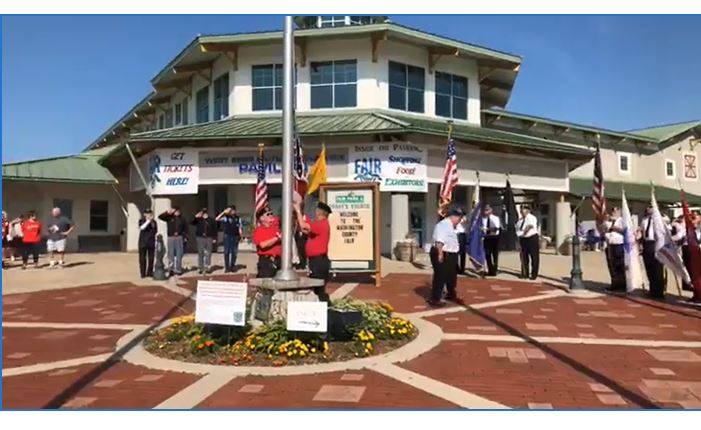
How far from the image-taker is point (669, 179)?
119 ft

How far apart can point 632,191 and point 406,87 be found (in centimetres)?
1723

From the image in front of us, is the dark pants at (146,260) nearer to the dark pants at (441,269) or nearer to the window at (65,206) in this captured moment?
the dark pants at (441,269)

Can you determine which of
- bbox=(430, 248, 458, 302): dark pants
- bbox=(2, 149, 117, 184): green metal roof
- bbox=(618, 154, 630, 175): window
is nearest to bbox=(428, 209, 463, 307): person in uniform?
bbox=(430, 248, 458, 302): dark pants

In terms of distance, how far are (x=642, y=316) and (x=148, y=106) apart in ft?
93.4

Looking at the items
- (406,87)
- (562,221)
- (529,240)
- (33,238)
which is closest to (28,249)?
(33,238)

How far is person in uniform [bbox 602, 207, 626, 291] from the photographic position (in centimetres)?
1180

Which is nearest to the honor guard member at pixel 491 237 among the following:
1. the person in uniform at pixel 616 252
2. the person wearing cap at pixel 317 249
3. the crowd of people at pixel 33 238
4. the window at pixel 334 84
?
the person in uniform at pixel 616 252

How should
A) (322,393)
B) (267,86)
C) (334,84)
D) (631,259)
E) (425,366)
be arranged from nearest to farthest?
(322,393) → (425,366) → (631,259) → (334,84) → (267,86)

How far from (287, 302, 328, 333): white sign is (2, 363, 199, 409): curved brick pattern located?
1127 mm

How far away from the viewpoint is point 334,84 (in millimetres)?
21812

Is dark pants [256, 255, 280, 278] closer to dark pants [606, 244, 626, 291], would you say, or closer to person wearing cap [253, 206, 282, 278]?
person wearing cap [253, 206, 282, 278]

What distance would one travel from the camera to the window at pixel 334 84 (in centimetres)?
2164

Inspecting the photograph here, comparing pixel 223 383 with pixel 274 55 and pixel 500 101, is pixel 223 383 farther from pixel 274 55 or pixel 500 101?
pixel 500 101

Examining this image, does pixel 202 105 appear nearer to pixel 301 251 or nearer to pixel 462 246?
pixel 301 251
